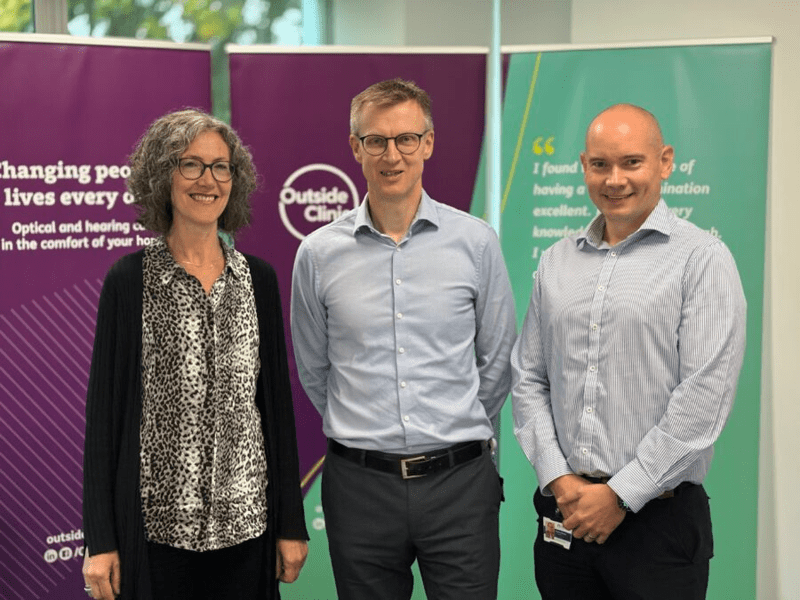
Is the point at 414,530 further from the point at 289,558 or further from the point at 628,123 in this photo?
the point at 628,123

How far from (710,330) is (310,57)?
6.55ft

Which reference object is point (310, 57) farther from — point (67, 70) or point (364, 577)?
point (364, 577)

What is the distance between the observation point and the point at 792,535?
12.7ft

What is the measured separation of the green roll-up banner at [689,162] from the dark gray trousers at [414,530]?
134 centimetres

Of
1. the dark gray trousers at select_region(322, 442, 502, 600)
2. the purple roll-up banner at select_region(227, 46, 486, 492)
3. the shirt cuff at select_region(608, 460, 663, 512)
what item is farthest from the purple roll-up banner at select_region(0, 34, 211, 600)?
the shirt cuff at select_region(608, 460, 663, 512)

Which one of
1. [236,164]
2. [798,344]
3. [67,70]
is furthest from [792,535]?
[67,70]

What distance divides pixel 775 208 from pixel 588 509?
2.18m

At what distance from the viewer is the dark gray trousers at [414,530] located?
92.9 inches

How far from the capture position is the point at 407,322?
238cm

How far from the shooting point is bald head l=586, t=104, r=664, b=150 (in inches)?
84.9

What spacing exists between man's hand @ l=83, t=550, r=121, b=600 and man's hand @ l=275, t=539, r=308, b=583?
389 millimetres

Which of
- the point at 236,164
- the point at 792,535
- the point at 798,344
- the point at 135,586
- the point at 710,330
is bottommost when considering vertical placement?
the point at 792,535

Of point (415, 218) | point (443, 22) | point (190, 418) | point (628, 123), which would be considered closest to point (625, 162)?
point (628, 123)

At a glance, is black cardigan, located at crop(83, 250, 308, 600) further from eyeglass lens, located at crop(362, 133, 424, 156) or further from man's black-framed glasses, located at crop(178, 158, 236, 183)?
eyeglass lens, located at crop(362, 133, 424, 156)
